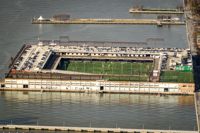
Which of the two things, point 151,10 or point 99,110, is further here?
point 151,10

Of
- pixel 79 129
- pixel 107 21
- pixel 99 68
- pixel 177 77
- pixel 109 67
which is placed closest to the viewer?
pixel 79 129

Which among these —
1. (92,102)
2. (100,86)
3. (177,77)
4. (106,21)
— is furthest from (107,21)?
(92,102)

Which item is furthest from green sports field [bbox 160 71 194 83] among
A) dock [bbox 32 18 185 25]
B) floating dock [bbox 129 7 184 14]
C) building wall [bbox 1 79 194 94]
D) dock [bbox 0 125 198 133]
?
floating dock [bbox 129 7 184 14]

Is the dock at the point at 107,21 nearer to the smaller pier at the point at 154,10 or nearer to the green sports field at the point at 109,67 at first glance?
the smaller pier at the point at 154,10

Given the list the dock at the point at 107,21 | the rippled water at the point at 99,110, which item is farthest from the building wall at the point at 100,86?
the dock at the point at 107,21

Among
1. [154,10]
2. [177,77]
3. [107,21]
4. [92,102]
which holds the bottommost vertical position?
[92,102]

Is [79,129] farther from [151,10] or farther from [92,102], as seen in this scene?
[151,10]

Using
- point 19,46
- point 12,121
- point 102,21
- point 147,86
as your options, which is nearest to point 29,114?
point 12,121

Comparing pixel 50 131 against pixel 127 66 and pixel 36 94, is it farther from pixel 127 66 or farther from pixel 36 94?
pixel 127 66
